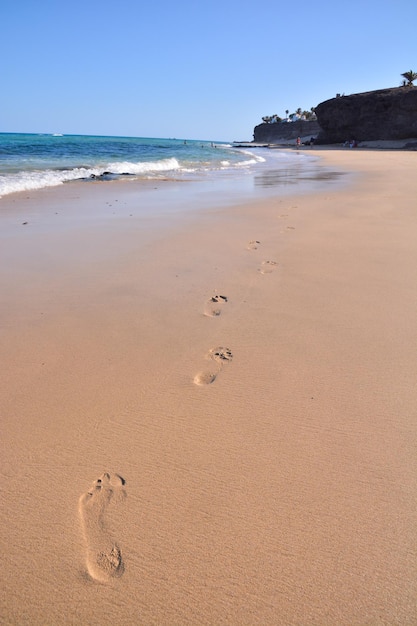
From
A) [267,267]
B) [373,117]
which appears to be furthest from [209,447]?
[373,117]

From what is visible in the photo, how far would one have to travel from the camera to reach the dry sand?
1.03m

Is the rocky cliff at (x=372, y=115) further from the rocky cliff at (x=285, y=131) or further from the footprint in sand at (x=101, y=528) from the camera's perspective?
the footprint in sand at (x=101, y=528)

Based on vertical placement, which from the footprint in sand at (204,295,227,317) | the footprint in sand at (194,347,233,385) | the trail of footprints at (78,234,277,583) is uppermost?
the footprint in sand at (204,295,227,317)

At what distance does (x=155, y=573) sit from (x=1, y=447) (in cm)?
86

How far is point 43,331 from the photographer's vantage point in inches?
93.3

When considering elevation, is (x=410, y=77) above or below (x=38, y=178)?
above

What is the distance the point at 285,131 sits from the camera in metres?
77.1

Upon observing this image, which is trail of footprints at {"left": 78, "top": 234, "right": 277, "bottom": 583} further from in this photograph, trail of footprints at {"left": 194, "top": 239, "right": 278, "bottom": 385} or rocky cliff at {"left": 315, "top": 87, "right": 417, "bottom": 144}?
rocky cliff at {"left": 315, "top": 87, "right": 417, "bottom": 144}

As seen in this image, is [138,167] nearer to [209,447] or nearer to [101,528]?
[209,447]

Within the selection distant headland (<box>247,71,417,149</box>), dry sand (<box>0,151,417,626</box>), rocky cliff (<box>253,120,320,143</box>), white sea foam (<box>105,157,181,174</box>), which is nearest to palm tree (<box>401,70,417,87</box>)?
distant headland (<box>247,71,417,149</box>)

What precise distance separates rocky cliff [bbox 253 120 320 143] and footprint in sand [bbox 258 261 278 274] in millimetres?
76286

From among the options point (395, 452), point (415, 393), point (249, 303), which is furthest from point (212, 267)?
point (395, 452)

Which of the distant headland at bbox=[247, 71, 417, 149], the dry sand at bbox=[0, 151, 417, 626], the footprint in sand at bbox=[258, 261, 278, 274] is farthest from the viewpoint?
the distant headland at bbox=[247, 71, 417, 149]

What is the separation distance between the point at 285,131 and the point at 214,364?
86154 mm
